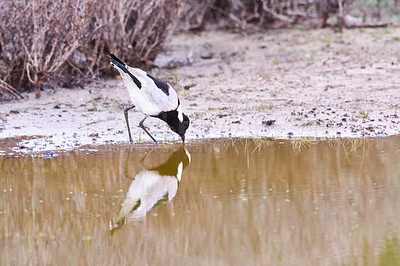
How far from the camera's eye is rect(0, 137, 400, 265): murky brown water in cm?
345

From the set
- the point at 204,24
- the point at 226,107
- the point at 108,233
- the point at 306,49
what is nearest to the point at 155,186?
the point at 108,233

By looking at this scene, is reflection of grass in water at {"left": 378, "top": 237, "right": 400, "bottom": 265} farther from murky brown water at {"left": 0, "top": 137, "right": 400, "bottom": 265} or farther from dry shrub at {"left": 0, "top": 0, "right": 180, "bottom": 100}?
dry shrub at {"left": 0, "top": 0, "right": 180, "bottom": 100}

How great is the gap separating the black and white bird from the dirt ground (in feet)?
0.96

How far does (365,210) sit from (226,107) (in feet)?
11.8

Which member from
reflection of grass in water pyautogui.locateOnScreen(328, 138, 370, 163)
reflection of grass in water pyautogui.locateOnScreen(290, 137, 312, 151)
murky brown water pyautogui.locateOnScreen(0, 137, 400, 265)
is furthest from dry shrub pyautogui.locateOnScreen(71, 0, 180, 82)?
reflection of grass in water pyautogui.locateOnScreen(328, 138, 370, 163)

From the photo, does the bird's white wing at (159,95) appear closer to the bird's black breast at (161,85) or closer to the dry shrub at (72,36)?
the bird's black breast at (161,85)

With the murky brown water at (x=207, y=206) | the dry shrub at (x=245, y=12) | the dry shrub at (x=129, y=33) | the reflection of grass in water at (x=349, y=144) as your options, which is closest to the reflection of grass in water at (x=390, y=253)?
the murky brown water at (x=207, y=206)

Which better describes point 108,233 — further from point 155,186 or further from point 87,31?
point 87,31

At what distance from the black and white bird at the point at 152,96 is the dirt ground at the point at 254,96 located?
29cm

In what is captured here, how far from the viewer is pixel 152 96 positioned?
239 inches

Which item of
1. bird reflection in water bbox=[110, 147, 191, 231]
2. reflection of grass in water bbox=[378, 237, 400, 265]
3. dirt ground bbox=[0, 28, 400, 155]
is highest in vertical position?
reflection of grass in water bbox=[378, 237, 400, 265]

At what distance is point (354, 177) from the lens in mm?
4746

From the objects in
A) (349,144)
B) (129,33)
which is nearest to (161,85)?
(349,144)

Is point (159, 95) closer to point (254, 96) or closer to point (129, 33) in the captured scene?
point (254, 96)
